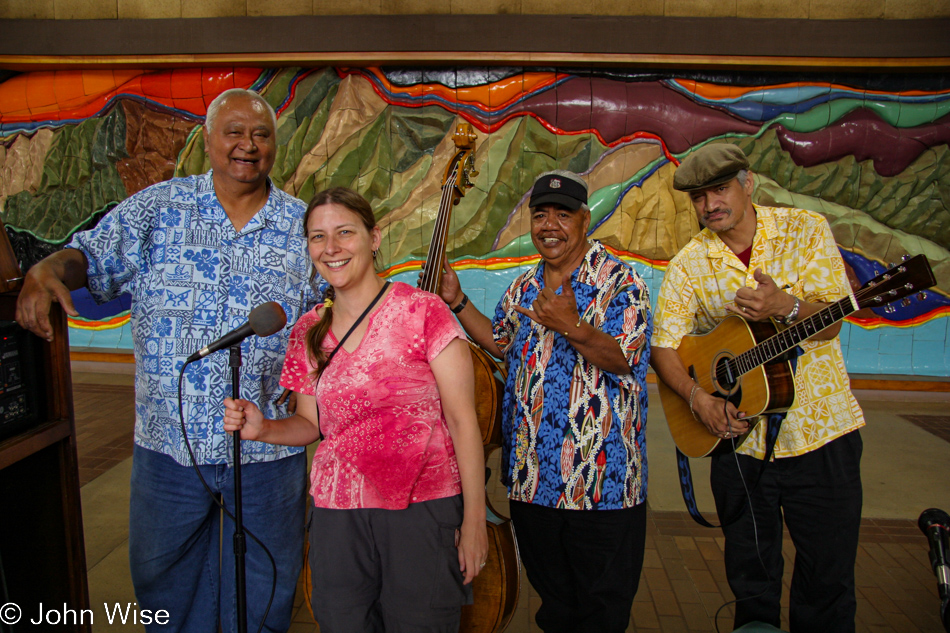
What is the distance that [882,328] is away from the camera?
5.70 m

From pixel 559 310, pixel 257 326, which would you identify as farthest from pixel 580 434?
pixel 257 326

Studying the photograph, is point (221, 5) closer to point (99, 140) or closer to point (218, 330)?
point (99, 140)

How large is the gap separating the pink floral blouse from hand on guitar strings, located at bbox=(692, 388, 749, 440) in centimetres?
104

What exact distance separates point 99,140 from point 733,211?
6.66 m

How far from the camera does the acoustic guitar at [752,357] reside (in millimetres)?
1813

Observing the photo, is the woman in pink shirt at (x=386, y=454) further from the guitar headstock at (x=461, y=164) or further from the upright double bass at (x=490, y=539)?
the guitar headstock at (x=461, y=164)

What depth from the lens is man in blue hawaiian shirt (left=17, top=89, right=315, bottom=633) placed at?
1.90 meters

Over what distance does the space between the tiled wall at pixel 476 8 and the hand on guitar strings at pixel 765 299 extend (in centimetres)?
445

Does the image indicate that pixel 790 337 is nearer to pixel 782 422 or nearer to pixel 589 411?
pixel 782 422

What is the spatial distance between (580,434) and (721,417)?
0.59 meters

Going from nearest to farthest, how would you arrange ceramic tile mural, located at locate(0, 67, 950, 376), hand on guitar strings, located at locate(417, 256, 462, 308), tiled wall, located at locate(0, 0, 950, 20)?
1. hand on guitar strings, located at locate(417, 256, 462, 308)
2. tiled wall, located at locate(0, 0, 950, 20)
3. ceramic tile mural, located at locate(0, 67, 950, 376)

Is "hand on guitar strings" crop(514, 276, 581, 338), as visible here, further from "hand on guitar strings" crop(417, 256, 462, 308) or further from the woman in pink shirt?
"hand on guitar strings" crop(417, 256, 462, 308)

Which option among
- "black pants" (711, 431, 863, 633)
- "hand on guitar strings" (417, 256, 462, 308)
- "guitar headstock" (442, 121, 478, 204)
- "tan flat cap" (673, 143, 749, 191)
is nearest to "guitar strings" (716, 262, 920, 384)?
"black pants" (711, 431, 863, 633)

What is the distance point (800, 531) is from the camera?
2088 millimetres
